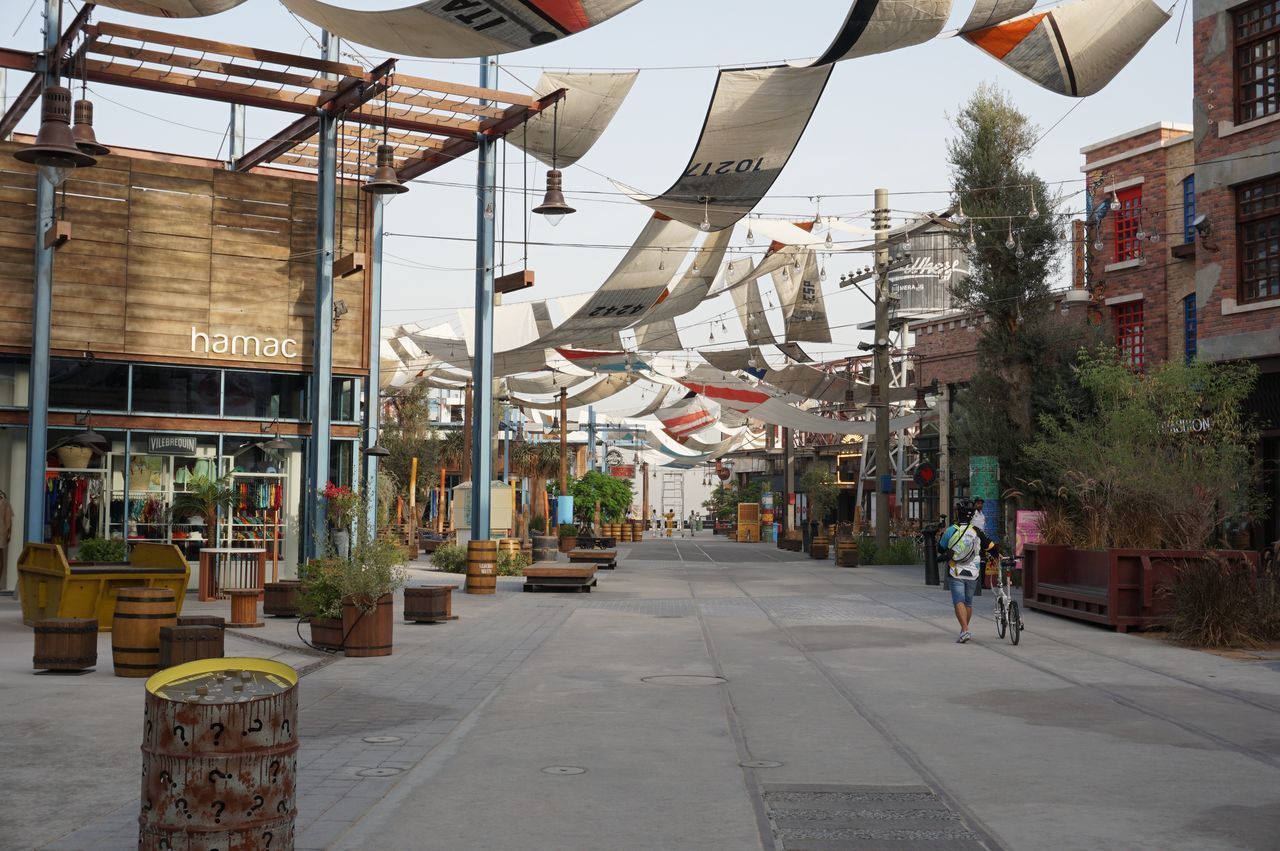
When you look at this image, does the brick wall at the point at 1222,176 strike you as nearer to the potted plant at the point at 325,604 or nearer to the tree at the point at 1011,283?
the tree at the point at 1011,283

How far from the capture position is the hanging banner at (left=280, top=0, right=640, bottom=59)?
13820 millimetres

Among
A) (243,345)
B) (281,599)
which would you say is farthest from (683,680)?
(243,345)

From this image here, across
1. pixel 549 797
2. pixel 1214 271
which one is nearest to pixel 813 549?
pixel 1214 271

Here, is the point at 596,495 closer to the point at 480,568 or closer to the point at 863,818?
the point at 480,568

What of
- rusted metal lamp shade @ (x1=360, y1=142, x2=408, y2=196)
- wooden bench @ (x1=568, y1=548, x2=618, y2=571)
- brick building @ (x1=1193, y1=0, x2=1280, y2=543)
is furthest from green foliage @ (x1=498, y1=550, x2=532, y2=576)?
brick building @ (x1=1193, y1=0, x2=1280, y2=543)

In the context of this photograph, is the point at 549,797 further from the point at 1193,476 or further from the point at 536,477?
the point at 536,477

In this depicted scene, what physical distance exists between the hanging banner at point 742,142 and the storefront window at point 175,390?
872cm

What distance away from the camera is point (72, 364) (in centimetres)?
2202

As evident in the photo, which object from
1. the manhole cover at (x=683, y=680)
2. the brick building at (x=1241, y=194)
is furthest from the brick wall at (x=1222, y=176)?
the manhole cover at (x=683, y=680)

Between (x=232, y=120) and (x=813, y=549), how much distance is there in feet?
73.5

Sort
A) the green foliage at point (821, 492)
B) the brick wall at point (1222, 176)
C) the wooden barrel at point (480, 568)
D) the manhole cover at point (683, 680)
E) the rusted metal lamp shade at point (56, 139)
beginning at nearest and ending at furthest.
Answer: the manhole cover at point (683, 680) → the rusted metal lamp shade at point (56, 139) → the brick wall at point (1222, 176) → the wooden barrel at point (480, 568) → the green foliage at point (821, 492)

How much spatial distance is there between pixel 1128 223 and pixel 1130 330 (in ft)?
9.18

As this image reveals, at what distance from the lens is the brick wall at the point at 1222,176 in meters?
22.2

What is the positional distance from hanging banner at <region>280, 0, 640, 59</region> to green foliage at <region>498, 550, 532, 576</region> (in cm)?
1518
